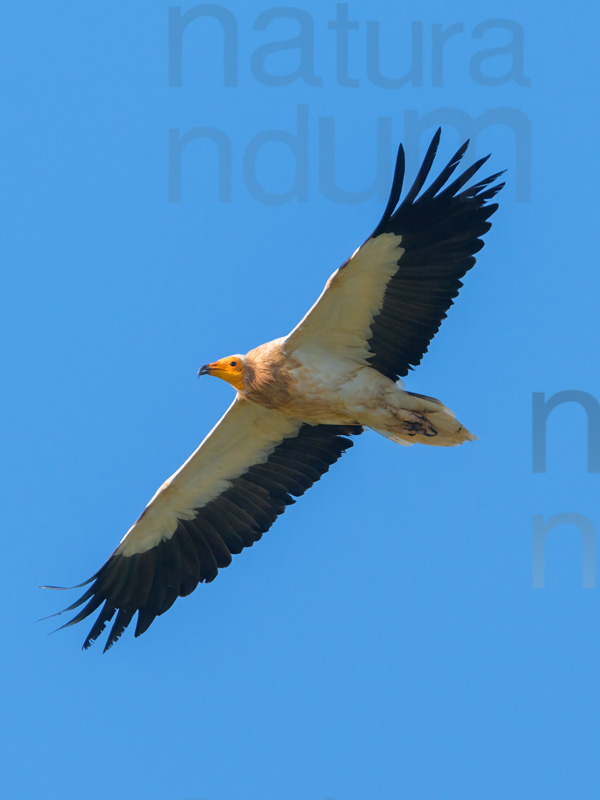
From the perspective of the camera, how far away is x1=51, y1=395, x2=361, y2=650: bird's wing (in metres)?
13.1

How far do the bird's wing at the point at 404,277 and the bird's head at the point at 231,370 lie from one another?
476 millimetres

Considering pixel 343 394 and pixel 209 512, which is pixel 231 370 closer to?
pixel 343 394

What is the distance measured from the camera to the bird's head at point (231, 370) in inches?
482

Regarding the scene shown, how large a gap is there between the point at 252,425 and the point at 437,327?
206cm

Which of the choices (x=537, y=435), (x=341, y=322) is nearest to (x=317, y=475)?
(x=341, y=322)

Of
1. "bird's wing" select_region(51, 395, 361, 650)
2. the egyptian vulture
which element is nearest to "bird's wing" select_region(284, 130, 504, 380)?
the egyptian vulture

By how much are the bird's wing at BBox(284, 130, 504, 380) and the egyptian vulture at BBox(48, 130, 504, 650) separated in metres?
0.01

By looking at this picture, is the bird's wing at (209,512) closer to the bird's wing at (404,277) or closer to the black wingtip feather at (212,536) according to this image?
the black wingtip feather at (212,536)

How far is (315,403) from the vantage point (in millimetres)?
12086


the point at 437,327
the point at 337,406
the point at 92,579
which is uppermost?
the point at 437,327

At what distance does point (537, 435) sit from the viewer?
14.9 metres

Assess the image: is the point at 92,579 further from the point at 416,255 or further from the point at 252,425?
the point at 416,255

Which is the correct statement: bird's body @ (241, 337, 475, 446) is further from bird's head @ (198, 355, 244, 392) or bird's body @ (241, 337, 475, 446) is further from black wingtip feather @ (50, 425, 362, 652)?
black wingtip feather @ (50, 425, 362, 652)

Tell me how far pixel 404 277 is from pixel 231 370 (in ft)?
5.56
